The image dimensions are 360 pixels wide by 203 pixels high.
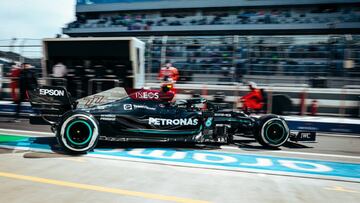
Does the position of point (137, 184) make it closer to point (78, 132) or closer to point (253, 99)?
point (78, 132)

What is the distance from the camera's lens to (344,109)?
10.6 meters

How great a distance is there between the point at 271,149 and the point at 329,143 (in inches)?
75.7

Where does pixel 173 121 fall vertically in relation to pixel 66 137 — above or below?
above

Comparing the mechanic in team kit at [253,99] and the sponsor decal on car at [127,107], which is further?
the mechanic in team kit at [253,99]

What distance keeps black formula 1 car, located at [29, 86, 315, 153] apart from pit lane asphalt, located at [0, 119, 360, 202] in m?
0.63

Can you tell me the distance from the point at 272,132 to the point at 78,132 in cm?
369

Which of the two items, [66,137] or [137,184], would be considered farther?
[66,137]

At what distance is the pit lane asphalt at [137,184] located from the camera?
3.52 meters

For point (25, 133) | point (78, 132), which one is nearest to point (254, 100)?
point (78, 132)

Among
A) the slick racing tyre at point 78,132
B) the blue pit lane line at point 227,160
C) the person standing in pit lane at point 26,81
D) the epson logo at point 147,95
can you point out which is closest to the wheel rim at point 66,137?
the slick racing tyre at point 78,132

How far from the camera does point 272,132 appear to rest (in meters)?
6.48

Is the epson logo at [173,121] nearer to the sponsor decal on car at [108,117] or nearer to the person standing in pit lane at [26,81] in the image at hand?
the sponsor decal on car at [108,117]

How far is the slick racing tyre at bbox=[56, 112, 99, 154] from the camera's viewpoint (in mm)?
5352

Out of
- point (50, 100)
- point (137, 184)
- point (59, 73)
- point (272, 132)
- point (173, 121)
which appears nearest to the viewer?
point (137, 184)
